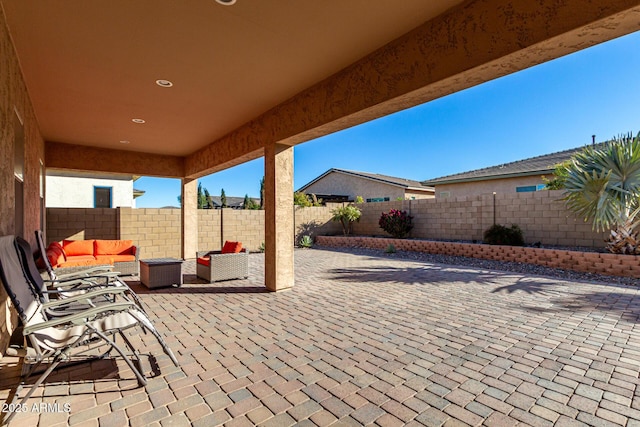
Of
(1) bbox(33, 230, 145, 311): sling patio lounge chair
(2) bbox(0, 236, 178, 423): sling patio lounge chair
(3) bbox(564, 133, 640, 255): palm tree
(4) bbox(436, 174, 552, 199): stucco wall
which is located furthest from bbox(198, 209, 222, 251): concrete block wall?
(4) bbox(436, 174, 552, 199): stucco wall

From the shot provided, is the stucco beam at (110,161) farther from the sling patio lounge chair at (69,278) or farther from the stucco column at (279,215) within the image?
the stucco column at (279,215)

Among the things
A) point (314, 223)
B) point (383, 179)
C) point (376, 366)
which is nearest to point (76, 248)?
point (376, 366)

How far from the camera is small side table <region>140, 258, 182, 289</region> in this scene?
21.1 ft

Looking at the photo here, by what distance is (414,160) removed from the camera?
29438mm

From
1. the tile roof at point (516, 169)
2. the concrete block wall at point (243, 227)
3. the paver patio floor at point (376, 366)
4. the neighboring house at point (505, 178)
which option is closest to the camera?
the paver patio floor at point (376, 366)

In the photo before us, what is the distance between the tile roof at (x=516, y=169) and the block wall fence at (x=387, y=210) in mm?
4931

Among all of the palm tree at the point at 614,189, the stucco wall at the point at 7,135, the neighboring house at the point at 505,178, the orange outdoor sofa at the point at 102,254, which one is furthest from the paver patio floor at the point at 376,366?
the neighboring house at the point at 505,178

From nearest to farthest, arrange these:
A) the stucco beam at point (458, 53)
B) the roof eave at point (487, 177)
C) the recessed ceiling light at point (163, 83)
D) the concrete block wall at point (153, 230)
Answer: the stucco beam at point (458, 53)
the recessed ceiling light at point (163, 83)
the concrete block wall at point (153, 230)
the roof eave at point (487, 177)

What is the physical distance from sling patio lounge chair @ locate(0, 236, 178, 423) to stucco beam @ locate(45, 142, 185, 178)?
674 cm

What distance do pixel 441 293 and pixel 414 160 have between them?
25.2m

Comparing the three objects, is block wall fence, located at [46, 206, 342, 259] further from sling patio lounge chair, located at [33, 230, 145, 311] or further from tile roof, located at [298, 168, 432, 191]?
tile roof, located at [298, 168, 432, 191]

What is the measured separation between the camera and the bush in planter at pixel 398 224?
13188mm

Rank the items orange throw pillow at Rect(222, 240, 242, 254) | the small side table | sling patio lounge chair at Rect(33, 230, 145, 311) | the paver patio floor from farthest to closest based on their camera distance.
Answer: orange throw pillow at Rect(222, 240, 242, 254), the small side table, sling patio lounge chair at Rect(33, 230, 145, 311), the paver patio floor

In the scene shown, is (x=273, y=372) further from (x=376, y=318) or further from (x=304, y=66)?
(x=304, y=66)
